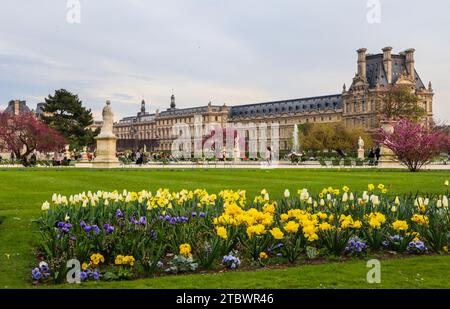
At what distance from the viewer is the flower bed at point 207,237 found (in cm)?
741

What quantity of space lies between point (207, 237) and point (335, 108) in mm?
131001

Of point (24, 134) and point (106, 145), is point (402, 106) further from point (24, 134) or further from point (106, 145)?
point (106, 145)

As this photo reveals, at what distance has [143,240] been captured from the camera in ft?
25.3

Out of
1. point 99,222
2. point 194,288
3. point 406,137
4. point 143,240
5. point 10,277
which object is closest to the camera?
point 194,288

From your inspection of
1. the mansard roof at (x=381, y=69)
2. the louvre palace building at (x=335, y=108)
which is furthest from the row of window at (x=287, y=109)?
the mansard roof at (x=381, y=69)

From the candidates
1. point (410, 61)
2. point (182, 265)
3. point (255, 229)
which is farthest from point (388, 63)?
point (182, 265)

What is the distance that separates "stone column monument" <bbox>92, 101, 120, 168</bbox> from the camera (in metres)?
42.2

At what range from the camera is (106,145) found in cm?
4281

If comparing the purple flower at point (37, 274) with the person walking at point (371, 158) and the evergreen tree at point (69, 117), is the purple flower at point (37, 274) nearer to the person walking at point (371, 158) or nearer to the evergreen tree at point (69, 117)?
the person walking at point (371, 158)

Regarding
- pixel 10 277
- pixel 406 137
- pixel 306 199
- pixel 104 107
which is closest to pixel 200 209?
pixel 306 199

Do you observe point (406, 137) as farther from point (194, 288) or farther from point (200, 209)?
point (194, 288)

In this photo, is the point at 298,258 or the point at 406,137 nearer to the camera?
the point at 298,258

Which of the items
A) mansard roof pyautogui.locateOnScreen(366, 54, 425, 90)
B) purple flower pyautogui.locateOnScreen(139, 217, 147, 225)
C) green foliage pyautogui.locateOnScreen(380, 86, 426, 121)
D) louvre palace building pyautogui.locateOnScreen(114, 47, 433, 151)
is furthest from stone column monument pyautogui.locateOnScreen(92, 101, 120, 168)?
mansard roof pyautogui.locateOnScreen(366, 54, 425, 90)
